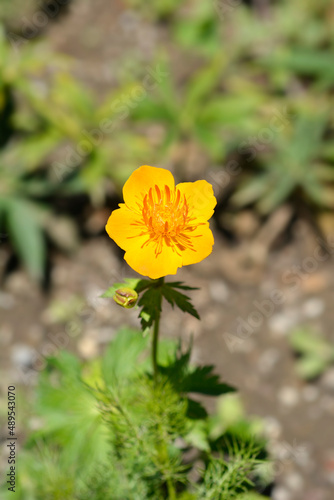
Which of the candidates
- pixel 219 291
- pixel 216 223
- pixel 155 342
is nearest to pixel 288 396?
pixel 219 291

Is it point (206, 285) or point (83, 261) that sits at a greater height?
point (83, 261)

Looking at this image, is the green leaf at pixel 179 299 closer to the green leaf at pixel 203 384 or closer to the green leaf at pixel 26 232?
the green leaf at pixel 203 384

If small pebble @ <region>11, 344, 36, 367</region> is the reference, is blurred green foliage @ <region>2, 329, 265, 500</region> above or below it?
below

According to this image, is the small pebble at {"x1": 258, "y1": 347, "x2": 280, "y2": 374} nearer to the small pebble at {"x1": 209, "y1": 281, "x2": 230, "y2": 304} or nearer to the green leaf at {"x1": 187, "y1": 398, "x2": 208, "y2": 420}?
the small pebble at {"x1": 209, "y1": 281, "x2": 230, "y2": 304}

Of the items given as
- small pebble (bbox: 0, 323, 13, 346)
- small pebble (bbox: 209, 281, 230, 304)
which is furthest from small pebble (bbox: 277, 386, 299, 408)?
small pebble (bbox: 0, 323, 13, 346)

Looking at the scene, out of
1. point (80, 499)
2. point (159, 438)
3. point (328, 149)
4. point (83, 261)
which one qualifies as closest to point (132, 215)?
point (159, 438)

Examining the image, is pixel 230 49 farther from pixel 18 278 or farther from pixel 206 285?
pixel 18 278
